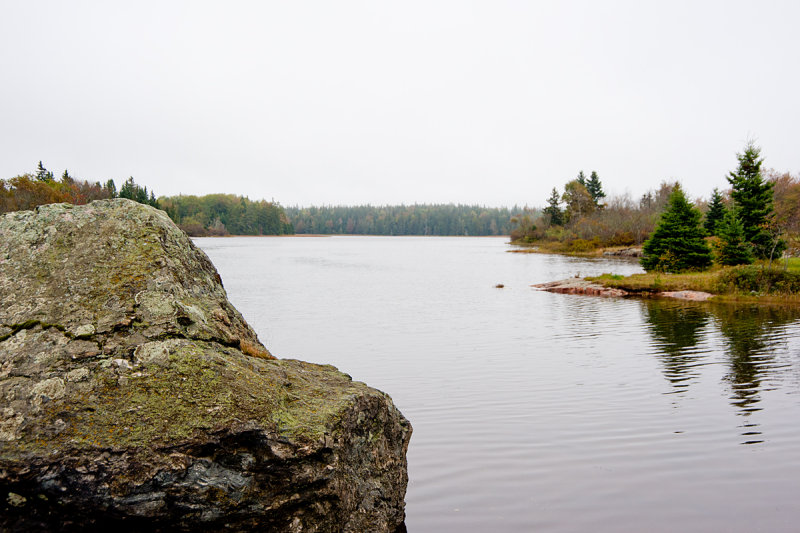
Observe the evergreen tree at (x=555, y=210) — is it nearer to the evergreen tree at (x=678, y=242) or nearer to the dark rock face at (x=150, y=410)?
the evergreen tree at (x=678, y=242)

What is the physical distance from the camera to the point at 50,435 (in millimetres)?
3123

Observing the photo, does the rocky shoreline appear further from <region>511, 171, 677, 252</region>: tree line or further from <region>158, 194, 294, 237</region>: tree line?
<region>158, 194, 294, 237</region>: tree line

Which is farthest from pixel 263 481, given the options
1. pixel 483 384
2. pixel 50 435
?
pixel 483 384

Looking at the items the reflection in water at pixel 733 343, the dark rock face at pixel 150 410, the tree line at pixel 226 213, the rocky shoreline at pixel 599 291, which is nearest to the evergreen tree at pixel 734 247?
the rocky shoreline at pixel 599 291

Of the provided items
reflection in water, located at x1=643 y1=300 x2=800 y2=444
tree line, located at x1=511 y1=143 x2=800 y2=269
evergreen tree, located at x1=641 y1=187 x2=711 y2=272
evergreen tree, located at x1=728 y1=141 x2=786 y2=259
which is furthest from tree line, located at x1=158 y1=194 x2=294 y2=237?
reflection in water, located at x1=643 y1=300 x2=800 y2=444

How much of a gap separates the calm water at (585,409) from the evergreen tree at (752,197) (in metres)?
14.3

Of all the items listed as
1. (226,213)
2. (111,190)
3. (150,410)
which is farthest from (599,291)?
(226,213)

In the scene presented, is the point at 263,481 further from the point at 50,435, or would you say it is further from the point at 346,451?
the point at 50,435

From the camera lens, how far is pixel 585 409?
8.87 m

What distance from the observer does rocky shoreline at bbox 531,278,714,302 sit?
25991 mm

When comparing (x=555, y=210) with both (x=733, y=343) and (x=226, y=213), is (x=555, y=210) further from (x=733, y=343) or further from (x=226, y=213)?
(x=226, y=213)

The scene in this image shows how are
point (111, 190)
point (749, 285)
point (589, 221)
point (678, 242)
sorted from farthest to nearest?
point (589, 221), point (111, 190), point (678, 242), point (749, 285)

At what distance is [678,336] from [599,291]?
12.8m

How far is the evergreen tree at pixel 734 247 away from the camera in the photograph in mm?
32250
